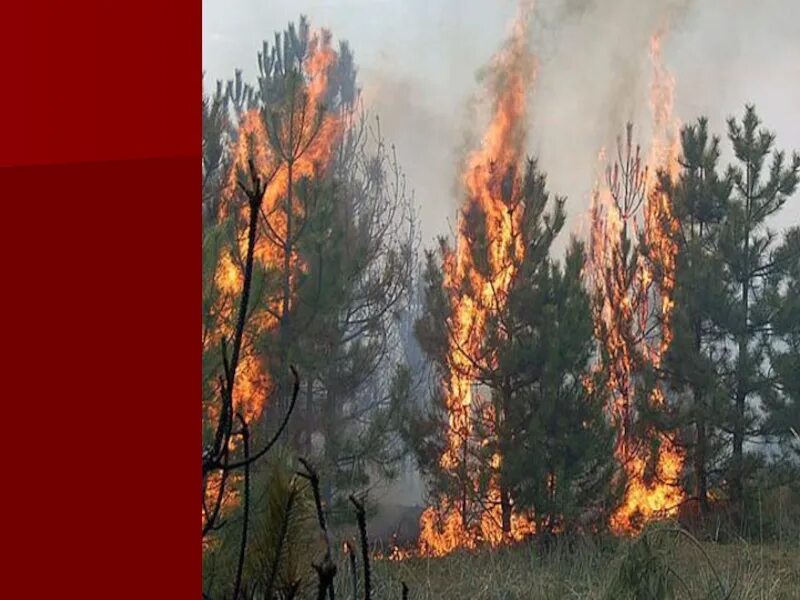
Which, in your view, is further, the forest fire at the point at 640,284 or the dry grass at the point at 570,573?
the forest fire at the point at 640,284

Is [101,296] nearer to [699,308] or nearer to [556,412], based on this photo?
[556,412]

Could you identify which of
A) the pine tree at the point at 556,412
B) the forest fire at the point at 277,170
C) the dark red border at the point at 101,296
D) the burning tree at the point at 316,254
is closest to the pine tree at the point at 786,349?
the pine tree at the point at 556,412

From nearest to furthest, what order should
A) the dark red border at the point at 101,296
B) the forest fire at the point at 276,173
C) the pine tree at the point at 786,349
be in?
1. the dark red border at the point at 101,296
2. the forest fire at the point at 276,173
3. the pine tree at the point at 786,349

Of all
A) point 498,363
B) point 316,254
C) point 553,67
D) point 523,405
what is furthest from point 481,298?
point 553,67

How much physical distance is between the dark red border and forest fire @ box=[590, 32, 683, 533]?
3.86m

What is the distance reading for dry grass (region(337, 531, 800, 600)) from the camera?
10.1 feet

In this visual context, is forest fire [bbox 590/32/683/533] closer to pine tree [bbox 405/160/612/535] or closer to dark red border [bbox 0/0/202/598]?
pine tree [bbox 405/160/612/535]

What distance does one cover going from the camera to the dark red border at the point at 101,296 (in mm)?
518

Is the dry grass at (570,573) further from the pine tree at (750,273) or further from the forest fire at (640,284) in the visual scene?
the pine tree at (750,273)

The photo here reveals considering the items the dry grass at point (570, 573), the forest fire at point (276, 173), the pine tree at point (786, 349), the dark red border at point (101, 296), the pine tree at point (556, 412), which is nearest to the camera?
the dark red border at point (101, 296)

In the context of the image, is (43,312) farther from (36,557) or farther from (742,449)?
(742,449)

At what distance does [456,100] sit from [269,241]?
1.08 metres

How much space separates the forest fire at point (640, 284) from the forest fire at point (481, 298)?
0.50m

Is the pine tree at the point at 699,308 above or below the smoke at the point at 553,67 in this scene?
below
